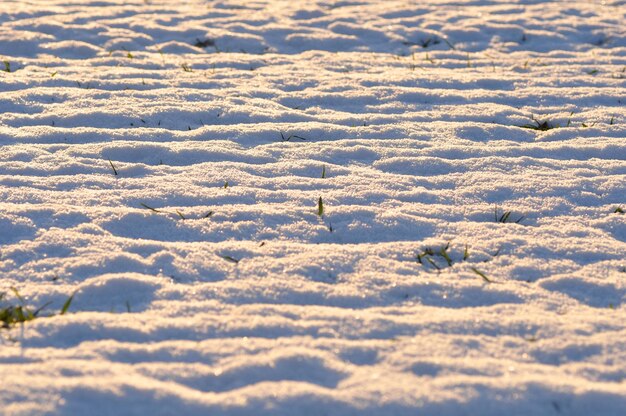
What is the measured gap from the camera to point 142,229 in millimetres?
3156

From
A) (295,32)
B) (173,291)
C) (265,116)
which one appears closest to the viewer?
(173,291)

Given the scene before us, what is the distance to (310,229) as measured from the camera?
318 cm

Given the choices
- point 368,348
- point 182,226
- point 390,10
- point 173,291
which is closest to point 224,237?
point 182,226

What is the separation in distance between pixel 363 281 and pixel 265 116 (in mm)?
2096

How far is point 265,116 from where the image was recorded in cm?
463

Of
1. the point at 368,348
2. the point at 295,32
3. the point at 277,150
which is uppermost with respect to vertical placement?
the point at 295,32

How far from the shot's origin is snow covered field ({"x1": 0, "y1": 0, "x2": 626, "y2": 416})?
220 centimetres

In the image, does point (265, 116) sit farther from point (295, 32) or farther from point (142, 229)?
point (295, 32)

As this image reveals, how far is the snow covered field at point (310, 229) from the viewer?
2.20 meters

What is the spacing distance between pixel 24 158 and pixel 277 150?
1.33 metres

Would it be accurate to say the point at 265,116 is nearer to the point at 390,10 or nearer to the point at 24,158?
the point at 24,158

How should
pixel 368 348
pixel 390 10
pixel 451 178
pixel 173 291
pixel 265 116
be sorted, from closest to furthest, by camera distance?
1. pixel 368 348
2. pixel 173 291
3. pixel 451 178
4. pixel 265 116
5. pixel 390 10

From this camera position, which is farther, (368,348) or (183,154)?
(183,154)

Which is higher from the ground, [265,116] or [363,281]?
[265,116]
